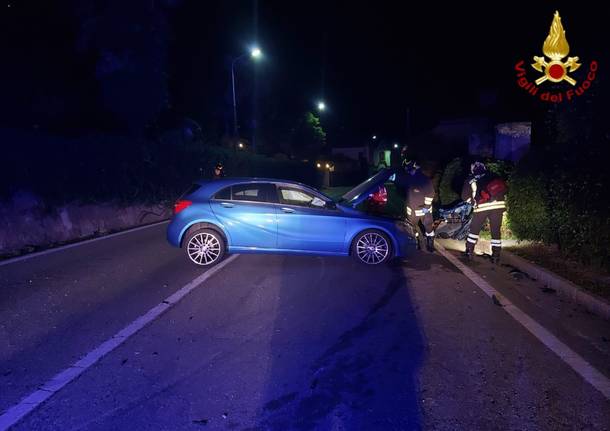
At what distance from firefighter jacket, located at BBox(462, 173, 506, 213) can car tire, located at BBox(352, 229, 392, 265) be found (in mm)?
2054

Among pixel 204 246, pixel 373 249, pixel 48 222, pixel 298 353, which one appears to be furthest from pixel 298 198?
pixel 48 222

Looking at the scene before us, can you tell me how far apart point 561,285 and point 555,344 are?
93.2 inches

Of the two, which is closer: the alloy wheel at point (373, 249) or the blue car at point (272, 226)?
the blue car at point (272, 226)

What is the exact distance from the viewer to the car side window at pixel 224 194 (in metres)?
8.45

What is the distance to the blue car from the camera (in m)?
8.30

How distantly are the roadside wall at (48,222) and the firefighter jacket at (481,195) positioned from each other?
30.5 feet

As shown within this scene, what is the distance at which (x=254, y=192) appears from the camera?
853cm

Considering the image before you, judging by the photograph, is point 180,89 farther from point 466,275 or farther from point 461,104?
point 466,275

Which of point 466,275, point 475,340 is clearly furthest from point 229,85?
point 475,340

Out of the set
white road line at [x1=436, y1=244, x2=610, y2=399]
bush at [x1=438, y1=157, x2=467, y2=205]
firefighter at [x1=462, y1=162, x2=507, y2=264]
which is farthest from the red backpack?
bush at [x1=438, y1=157, x2=467, y2=205]

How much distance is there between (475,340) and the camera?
5.03 metres

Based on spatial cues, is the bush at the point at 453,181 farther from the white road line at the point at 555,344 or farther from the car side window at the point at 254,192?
the car side window at the point at 254,192

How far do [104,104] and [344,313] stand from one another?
23930 millimetres

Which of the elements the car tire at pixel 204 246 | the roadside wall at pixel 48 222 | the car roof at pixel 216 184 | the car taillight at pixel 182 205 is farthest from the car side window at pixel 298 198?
the roadside wall at pixel 48 222
